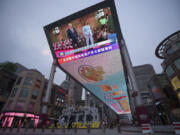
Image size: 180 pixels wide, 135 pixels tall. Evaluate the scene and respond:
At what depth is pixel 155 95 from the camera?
1209 inches

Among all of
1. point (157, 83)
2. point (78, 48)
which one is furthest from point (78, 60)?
point (157, 83)

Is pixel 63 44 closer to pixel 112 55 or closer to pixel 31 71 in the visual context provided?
pixel 112 55

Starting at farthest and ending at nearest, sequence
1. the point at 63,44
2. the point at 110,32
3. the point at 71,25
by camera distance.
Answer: the point at 63,44, the point at 71,25, the point at 110,32

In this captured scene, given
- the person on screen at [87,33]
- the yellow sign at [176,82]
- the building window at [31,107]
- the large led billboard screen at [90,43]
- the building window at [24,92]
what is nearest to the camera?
the large led billboard screen at [90,43]

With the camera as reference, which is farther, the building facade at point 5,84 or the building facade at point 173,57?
the building facade at point 5,84

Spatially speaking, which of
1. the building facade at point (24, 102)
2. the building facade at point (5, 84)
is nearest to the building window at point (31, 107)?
the building facade at point (24, 102)

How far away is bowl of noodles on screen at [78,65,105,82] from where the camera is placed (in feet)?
71.8

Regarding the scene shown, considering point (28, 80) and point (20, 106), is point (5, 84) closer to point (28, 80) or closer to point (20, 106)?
point (28, 80)

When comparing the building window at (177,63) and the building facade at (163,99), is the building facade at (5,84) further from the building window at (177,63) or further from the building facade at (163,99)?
the building window at (177,63)

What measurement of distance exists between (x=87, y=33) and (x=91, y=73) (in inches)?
359

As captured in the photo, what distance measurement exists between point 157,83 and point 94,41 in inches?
978

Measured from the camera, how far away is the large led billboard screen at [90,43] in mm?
16531

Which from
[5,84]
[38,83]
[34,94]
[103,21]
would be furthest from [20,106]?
[103,21]

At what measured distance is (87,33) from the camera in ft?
59.0
